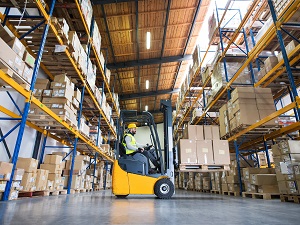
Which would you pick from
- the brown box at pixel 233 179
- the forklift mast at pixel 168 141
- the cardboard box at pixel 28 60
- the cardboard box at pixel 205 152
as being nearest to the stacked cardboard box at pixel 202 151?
the cardboard box at pixel 205 152

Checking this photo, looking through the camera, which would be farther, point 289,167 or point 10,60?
point 289,167

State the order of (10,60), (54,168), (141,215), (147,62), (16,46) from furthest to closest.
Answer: (147,62), (54,168), (16,46), (10,60), (141,215)

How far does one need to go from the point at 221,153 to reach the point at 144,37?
749cm

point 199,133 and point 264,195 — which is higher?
point 199,133

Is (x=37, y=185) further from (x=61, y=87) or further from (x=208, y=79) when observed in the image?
(x=208, y=79)

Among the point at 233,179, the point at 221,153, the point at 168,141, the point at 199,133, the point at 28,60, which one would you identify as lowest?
the point at 233,179

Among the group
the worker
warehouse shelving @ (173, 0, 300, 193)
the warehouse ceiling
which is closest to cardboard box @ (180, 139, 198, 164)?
the worker

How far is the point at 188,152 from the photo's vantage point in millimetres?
5152

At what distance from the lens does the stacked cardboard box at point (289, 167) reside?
4113mm

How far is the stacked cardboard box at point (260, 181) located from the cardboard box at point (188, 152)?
1809 mm

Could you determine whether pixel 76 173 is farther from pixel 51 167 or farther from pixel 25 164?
pixel 25 164

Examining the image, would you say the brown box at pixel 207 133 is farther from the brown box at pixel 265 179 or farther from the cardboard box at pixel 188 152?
the brown box at pixel 265 179

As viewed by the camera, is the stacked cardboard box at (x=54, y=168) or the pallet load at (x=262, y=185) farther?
the stacked cardboard box at (x=54, y=168)

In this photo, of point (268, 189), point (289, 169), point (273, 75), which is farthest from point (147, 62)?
point (289, 169)
